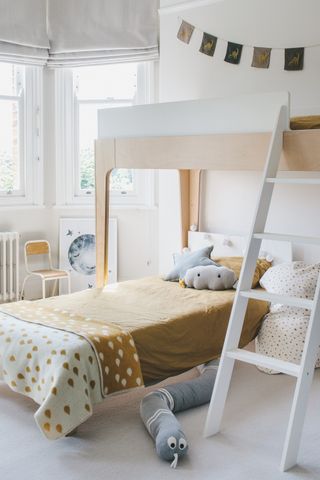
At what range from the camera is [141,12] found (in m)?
5.15

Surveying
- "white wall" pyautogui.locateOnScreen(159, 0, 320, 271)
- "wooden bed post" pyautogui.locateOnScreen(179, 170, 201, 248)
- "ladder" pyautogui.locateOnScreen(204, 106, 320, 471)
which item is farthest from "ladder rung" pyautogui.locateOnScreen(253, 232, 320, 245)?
"wooden bed post" pyautogui.locateOnScreen(179, 170, 201, 248)

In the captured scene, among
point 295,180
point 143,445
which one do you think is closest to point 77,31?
point 295,180

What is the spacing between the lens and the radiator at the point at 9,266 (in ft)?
16.9

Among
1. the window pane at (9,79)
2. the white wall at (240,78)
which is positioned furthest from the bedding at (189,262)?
the window pane at (9,79)

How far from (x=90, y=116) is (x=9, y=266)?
137 centimetres

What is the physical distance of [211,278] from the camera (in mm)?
4176

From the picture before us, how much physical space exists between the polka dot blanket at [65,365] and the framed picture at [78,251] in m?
2.13

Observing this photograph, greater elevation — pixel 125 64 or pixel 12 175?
pixel 125 64

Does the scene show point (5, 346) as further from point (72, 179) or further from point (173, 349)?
point (72, 179)

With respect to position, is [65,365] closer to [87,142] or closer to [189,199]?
[189,199]

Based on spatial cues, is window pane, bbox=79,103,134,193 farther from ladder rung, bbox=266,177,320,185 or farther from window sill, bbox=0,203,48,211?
ladder rung, bbox=266,177,320,185

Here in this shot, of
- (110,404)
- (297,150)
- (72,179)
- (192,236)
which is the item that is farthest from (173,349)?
(72,179)

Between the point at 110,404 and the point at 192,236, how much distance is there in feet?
6.32

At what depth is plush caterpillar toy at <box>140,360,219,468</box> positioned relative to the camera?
2.72m
